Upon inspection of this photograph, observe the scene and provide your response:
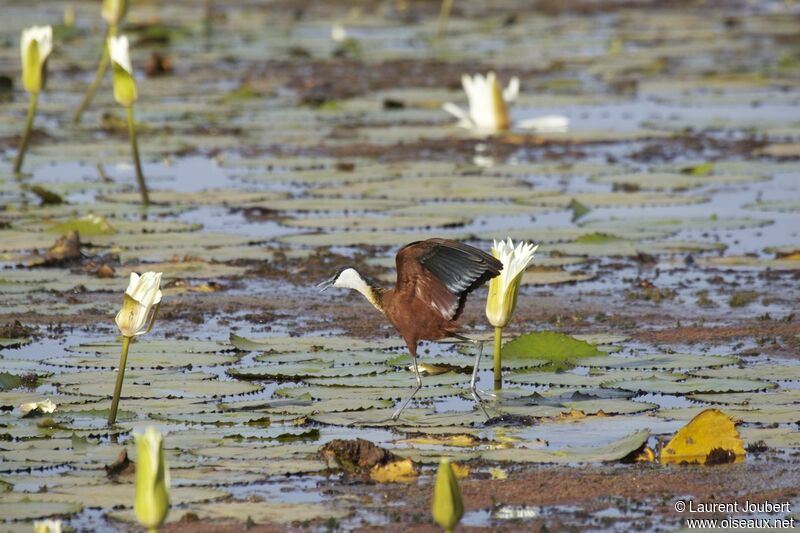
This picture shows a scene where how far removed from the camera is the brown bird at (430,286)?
526cm

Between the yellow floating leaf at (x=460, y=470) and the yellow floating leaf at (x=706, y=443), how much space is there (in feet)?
2.14

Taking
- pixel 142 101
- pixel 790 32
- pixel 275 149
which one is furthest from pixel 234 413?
pixel 790 32

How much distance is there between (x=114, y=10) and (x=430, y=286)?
6.32 m

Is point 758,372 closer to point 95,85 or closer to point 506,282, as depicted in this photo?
point 506,282

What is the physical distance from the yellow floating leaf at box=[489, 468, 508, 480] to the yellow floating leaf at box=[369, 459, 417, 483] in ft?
0.81

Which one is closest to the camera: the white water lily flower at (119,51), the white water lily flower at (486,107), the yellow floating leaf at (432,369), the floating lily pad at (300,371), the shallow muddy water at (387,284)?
the shallow muddy water at (387,284)

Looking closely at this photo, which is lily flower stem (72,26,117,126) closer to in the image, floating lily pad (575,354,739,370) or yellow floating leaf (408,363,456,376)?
yellow floating leaf (408,363,456,376)

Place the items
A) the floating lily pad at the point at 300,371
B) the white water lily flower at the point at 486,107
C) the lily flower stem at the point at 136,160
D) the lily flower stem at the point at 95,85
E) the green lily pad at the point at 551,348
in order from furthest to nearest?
1. the white water lily flower at the point at 486,107
2. the lily flower stem at the point at 95,85
3. the lily flower stem at the point at 136,160
4. the green lily pad at the point at 551,348
5. the floating lily pad at the point at 300,371

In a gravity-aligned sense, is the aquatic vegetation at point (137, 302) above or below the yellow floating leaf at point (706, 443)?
above

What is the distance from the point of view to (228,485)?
15.4 ft

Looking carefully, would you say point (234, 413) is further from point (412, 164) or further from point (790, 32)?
point (790, 32)

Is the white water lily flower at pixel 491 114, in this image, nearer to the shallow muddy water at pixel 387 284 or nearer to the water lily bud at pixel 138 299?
the shallow muddy water at pixel 387 284

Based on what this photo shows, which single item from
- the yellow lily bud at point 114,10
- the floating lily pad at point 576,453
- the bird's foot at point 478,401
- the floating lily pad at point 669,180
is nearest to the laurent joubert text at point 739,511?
the floating lily pad at point 576,453

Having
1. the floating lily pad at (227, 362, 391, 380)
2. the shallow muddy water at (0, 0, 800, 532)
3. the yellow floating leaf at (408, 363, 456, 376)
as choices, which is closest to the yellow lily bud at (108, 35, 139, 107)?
the shallow muddy water at (0, 0, 800, 532)
